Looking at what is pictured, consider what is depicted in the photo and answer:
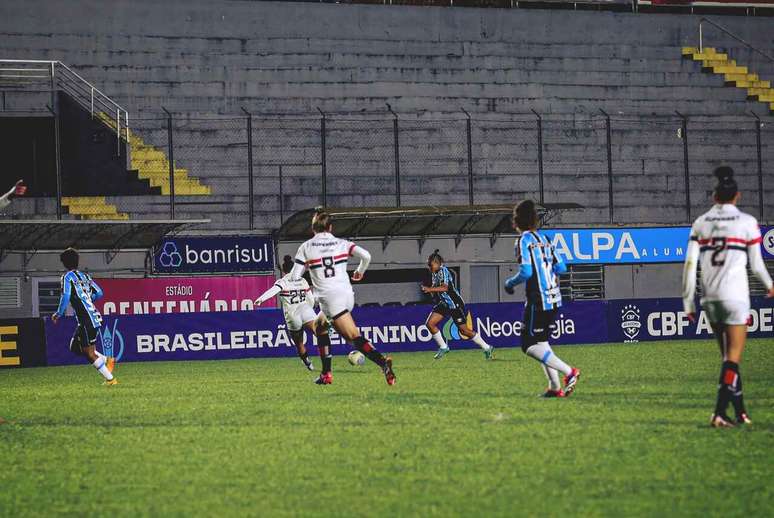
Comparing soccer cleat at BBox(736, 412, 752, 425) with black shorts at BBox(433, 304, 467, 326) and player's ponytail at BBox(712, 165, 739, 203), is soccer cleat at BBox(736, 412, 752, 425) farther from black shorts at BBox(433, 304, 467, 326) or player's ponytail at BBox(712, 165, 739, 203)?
black shorts at BBox(433, 304, 467, 326)

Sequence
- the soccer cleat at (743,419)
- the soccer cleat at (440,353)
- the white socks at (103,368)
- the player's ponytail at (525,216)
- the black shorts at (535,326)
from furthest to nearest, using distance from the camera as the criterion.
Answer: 1. the soccer cleat at (440,353)
2. the white socks at (103,368)
3. the black shorts at (535,326)
4. the player's ponytail at (525,216)
5. the soccer cleat at (743,419)

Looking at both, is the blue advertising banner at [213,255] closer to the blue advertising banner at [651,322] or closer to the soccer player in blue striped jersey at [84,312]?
the blue advertising banner at [651,322]

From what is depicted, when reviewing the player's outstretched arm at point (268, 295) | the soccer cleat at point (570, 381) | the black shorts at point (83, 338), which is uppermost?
the player's outstretched arm at point (268, 295)

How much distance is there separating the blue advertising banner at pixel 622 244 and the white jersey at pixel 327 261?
1672 centimetres

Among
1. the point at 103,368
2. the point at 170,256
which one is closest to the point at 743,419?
the point at 103,368

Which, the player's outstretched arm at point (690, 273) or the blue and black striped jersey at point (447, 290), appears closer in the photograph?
the player's outstretched arm at point (690, 273)

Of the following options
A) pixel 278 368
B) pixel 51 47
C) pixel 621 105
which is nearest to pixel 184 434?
pixel 278 368

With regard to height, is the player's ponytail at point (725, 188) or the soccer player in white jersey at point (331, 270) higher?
the player's ponytail at point (725, 188)

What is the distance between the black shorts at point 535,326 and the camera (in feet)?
42.1

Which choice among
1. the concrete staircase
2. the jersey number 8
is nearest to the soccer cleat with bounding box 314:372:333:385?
the jersey number 8

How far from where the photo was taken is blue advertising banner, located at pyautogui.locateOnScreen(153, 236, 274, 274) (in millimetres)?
29453

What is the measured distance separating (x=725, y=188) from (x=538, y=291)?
343cm

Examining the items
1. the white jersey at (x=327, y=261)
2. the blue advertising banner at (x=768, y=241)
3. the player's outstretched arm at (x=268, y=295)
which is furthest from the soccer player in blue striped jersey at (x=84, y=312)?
the blue advertising banner at (x=768, y=241)

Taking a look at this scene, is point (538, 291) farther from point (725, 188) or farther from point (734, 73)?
point (734, 73)
